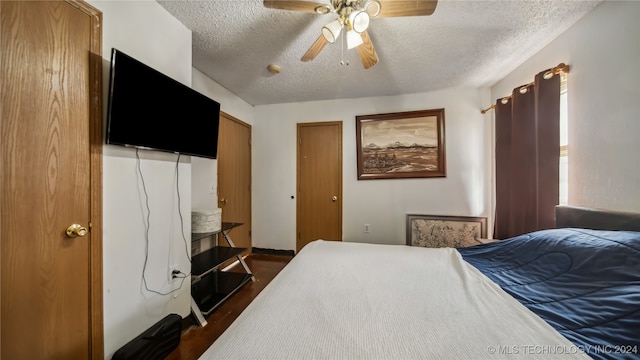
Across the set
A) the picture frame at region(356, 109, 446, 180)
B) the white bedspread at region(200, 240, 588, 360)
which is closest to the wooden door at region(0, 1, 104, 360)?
the white bedspread at region(200, 240, 588, 360)

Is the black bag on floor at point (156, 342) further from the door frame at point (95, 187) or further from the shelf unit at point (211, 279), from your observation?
the shelf unit at point (211, 279)

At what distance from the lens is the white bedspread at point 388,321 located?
684mm

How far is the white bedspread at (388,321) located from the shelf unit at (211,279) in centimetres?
101

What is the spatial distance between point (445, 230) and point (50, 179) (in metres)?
3.50

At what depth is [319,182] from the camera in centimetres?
326

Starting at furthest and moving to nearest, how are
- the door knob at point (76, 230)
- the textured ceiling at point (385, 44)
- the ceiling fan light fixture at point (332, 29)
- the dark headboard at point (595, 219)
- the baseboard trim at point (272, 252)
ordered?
the baseboard trim at point (272, 252), the textured ceiling at point (385, 44), the ceiling fan light fixture at point (332, 29), the dark headboard at point (595, 219), the door knob at point (76, 230)

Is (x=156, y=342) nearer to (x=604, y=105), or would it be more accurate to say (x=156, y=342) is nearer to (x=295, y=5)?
(x=295, y=5)

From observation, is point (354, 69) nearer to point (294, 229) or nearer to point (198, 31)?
point (198, 31)

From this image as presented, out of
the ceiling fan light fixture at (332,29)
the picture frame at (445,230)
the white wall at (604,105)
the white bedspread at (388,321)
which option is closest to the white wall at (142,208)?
the white bedspread at (388,321)

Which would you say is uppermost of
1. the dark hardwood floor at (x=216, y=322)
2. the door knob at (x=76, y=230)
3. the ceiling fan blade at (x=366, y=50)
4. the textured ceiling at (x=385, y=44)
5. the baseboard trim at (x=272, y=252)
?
the textured ceiling at (x=385, y=44)

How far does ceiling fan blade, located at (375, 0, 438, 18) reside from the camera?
1.19m

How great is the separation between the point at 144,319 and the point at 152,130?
1.22m

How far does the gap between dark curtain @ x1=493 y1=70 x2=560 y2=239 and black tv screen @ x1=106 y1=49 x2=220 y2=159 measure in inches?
110

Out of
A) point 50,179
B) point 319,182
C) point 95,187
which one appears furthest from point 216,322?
point 319,182
